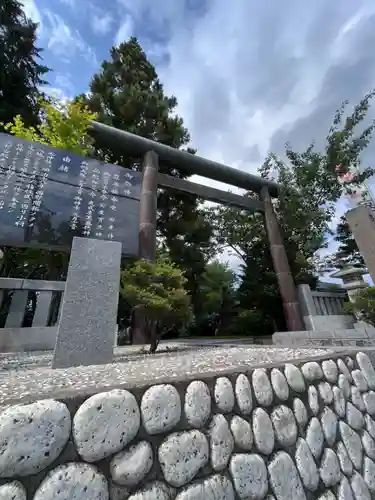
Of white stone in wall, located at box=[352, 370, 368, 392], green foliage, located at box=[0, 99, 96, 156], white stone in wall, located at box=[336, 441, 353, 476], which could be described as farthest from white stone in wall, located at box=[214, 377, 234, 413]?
green foliage, located at box=[0, 99, 96, 156]

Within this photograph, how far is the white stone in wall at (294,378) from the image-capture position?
1.30 m

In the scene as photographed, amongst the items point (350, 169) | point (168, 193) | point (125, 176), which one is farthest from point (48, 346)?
point (350, 169)

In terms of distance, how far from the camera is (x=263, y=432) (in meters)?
1.03

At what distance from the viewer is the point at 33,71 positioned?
27.2 feet

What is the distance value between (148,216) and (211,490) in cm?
508

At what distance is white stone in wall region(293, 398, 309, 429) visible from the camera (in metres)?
1.22

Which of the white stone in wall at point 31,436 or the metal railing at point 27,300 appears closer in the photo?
the white stone in wall at point 31,436

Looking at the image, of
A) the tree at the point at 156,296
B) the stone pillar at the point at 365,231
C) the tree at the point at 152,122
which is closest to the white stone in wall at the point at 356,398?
the tree at the point at 156,296

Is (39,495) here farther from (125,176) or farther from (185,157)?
(185,157)

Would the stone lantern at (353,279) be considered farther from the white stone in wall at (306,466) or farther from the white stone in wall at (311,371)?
the white stone in wall at (306,466)

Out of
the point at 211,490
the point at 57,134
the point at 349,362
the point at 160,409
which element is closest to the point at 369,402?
the point at 349,362

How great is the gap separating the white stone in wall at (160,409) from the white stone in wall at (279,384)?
60cm

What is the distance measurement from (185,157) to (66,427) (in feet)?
23.3

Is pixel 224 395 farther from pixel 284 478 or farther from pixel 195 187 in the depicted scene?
pixel 195 187
